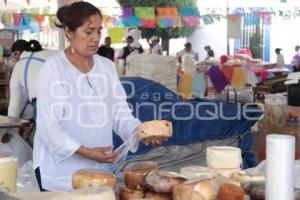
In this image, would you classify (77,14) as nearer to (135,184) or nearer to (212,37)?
(135,184)

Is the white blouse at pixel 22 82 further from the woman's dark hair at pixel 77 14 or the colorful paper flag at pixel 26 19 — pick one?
the colorful paper flag at pixel 26 19

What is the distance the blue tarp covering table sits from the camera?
4164 millimetres

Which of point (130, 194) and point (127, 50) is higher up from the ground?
point (127, 50)

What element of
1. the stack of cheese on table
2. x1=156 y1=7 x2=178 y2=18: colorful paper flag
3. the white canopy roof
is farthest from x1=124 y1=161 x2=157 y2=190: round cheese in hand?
x1=156 y1=7 x2=178 y2=18: colorful paper flag

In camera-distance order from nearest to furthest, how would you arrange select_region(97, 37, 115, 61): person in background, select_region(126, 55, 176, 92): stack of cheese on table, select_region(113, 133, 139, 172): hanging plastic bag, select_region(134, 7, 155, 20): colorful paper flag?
1. select_region(113, 133, 139, 172): hanging plastic bag
2. select_region(126, 55, 176, 92): stack of cheese on table
3. select_region(97, 37, 115, 61): person in background
4. select_region(134, 7, 155, 20): colorful paper flag

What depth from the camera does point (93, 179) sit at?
4.07 ft

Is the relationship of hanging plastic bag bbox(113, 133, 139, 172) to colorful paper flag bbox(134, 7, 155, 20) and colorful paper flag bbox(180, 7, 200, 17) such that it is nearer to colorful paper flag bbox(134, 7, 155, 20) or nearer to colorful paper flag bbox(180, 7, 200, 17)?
colorful paper flag bbox(134, 7, 155, 20)

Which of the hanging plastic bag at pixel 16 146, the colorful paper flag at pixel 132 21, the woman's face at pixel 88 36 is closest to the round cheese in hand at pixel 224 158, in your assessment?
the woman's face at pixel 88 36

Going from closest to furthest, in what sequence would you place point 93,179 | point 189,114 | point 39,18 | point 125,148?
point 93,179 < point 125,148 < point 189,114 < point 39,18

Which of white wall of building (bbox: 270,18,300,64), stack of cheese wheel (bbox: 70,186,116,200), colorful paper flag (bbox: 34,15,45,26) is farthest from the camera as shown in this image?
white wall of building (bbox: 270,18,300,64)

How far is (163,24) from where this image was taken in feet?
46.0

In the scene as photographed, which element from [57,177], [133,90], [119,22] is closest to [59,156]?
[57,177]

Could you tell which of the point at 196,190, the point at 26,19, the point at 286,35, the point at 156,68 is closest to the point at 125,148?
the point at 196,190

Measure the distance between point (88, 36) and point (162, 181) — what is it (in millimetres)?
797
